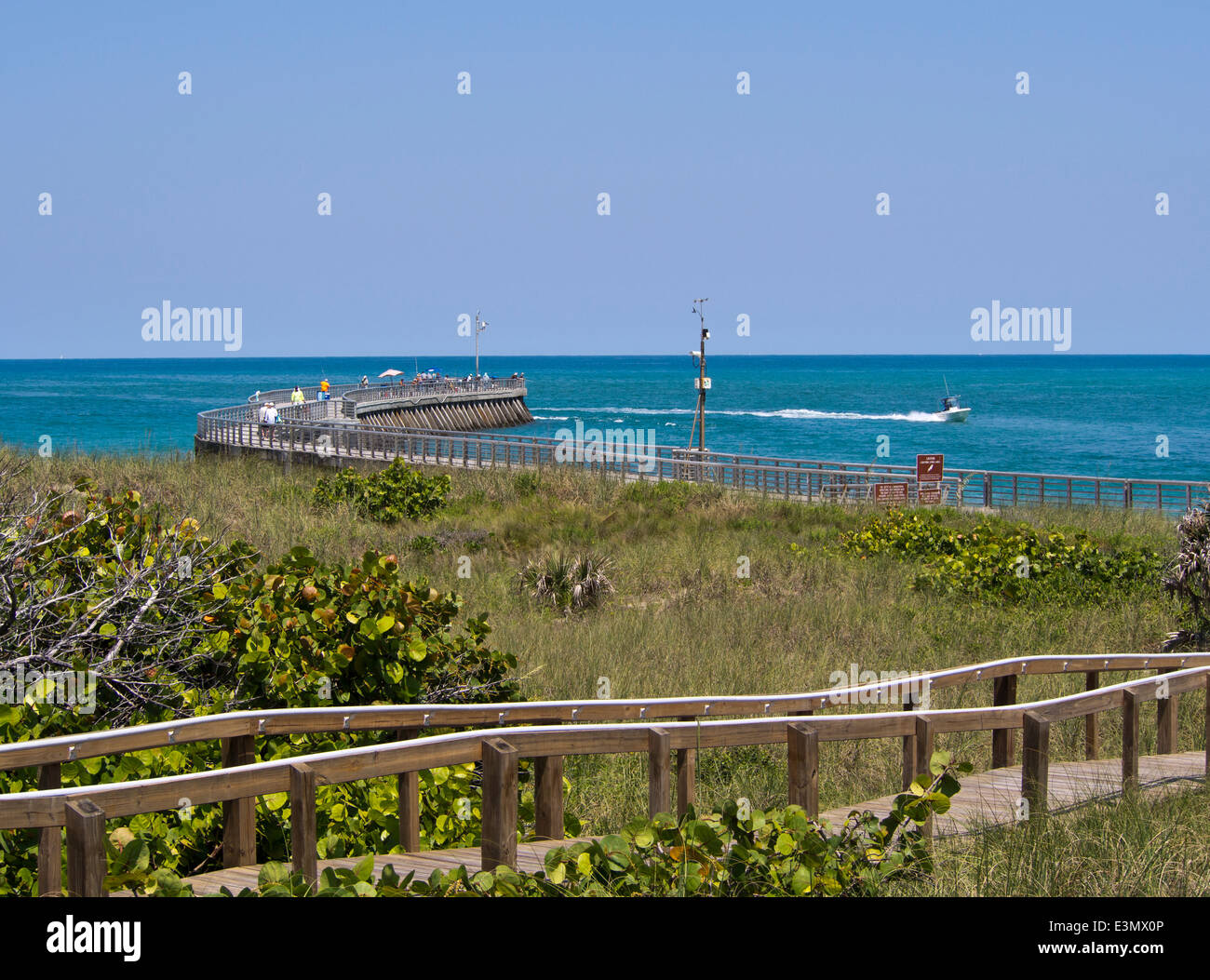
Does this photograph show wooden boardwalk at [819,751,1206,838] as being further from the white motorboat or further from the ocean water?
the white motorboat

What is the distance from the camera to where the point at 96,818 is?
3975 millimetres

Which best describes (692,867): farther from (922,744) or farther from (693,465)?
(693,465)

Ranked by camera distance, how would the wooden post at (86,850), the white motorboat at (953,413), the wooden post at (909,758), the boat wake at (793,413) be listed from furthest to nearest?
the boat wake at (793,413) < the white motorboat at (953,413) < the wooden post at (909,758) < the wooden post at (86,850)

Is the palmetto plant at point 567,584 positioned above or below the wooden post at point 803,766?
below

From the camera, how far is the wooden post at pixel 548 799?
5.94 m

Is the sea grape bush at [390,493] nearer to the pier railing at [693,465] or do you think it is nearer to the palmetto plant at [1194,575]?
the pier railing at [693,465]

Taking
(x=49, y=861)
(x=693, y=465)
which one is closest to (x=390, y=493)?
(x=693, y=465)

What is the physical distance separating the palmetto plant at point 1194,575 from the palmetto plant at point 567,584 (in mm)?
8534

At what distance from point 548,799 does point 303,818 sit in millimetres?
1532

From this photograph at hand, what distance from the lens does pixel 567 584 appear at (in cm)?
1920

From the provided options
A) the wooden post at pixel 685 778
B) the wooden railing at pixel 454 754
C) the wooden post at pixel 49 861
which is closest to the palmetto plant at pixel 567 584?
the wooden railing at pixel 454 754
